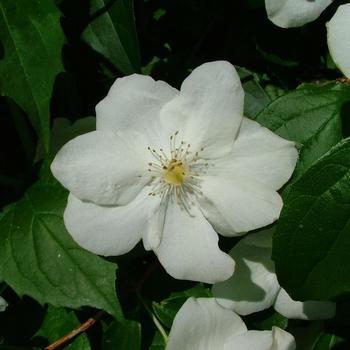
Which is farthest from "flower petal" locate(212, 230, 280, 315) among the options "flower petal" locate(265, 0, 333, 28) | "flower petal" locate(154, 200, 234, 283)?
"flower petal" locate(265, 0, 333, 28)

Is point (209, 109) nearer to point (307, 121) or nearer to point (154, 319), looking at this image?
point (307, 121)

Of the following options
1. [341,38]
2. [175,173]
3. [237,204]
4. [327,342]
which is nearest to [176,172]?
[175,173]

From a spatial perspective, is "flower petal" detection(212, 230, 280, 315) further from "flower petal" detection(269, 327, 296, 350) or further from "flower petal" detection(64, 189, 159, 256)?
"flower petal" detection(64, 189, 159, 256)

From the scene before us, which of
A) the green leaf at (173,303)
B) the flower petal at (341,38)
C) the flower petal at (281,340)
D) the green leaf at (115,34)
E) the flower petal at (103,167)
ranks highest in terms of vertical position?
the green leaf at (115,34)

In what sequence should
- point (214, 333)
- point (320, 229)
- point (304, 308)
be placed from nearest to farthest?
point (320, 229) < point (214, 333) < point (304, 308)

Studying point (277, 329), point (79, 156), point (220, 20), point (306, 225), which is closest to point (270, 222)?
point (306, 225)

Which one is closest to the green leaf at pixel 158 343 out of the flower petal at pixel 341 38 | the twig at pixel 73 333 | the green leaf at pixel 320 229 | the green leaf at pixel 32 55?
the twig at pixel 73 333

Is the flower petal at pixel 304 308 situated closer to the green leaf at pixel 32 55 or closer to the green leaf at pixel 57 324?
the green leaf at pixel 57 324
